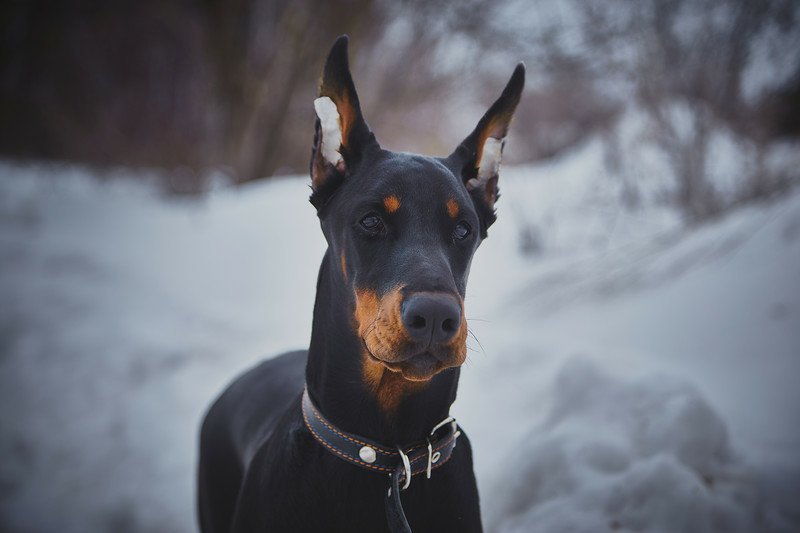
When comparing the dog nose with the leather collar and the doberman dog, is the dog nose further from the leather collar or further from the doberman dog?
the leather collar

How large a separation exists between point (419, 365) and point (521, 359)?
7.98 feet

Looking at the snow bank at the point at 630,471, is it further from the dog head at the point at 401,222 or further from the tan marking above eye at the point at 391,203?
the tan marking above eye at the point at 391,203

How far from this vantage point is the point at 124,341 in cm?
418

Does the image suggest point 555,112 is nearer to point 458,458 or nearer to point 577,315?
point 577,315

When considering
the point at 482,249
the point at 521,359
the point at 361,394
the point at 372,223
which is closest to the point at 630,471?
the point at 521,359

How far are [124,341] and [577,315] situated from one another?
377cm

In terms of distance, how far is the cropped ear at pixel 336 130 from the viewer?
4.76 ft

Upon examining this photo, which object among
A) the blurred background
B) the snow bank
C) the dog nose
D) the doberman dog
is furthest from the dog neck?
the snow bank

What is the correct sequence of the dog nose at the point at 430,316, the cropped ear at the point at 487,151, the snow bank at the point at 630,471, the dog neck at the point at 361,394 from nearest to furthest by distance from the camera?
the dog nose at the point at 430,316 → the dog neck at the point at 361,394 → the cropped ear at the point at 487,151 → the snow bank at the point at 630,471

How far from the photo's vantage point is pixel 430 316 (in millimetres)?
1166

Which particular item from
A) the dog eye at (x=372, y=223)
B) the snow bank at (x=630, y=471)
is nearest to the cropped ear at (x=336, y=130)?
the dog eye at (x=372, y=223)

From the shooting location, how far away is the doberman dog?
134 centimetres

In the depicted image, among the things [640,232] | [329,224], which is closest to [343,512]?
[329,224]

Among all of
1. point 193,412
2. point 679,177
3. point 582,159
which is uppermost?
point 582,159
